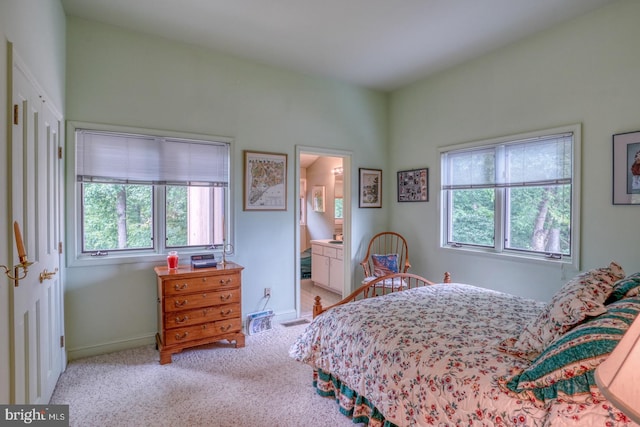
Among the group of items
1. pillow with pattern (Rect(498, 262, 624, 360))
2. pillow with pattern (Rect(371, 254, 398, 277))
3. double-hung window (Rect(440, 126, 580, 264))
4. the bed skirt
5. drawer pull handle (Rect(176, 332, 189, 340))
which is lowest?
the bed skirt

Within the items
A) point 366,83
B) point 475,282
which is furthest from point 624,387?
point 366,83

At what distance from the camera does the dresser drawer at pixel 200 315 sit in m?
2.89

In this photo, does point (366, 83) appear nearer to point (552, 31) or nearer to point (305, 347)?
point (552, 31)

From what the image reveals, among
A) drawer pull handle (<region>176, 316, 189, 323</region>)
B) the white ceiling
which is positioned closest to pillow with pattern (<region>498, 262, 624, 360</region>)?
the white ceiling

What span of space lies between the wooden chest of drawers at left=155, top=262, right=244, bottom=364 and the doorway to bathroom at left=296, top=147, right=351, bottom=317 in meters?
1.07

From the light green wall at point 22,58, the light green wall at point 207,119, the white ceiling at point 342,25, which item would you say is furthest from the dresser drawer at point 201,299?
the white ceiling at point 342,25

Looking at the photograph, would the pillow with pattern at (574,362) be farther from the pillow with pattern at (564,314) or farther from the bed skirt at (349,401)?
the bed skirt at (349,401)

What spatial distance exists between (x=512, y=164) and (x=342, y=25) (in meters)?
2.15

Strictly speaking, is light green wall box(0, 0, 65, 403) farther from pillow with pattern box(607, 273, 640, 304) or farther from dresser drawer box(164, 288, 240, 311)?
pillow with pattern box(607, 273, 640, 304)

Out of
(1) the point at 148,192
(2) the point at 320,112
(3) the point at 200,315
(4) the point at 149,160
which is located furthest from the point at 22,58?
(2) the point at 320,112

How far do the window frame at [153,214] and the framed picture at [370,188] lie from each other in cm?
181

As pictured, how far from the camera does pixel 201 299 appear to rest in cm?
302

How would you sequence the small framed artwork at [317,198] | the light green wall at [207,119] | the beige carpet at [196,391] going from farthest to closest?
the small framed artwork at [317,198], the light green wall at [207,119], the beige carpet at [196,391]

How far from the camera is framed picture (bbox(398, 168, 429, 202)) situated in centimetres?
424
